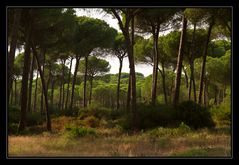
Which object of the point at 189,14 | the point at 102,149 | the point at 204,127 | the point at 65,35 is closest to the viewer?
the point at 102,149

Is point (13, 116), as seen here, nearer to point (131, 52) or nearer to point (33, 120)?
point (33, 120)

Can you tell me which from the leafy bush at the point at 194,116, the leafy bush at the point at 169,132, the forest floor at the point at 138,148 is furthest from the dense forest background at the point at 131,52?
the forest floor at the point at 138,148

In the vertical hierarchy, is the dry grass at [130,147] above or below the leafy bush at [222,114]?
below

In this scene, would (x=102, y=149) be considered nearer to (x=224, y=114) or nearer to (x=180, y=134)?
(x=180, y=134)

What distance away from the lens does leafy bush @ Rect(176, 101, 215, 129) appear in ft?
62.4

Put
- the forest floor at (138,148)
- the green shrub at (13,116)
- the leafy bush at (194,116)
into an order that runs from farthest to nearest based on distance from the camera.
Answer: the green shrub at (13,116) → the leafy bush at (194,116) → the forest floor at (138,148)

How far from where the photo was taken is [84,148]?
41.1ft

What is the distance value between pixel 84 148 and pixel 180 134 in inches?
198

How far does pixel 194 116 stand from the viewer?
747 inches

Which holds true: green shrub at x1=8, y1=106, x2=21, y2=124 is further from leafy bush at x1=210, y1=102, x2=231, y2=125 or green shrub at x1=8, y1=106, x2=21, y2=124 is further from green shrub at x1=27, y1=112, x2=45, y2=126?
leafy bush at x1=210, y1=102, x2=231, y2=125

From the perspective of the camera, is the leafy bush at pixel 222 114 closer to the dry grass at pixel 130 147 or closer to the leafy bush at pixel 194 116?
the leafy bush at pixel 194 116

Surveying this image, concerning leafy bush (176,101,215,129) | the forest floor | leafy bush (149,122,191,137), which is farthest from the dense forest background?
the forest floor

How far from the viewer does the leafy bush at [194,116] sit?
19.0 meters
